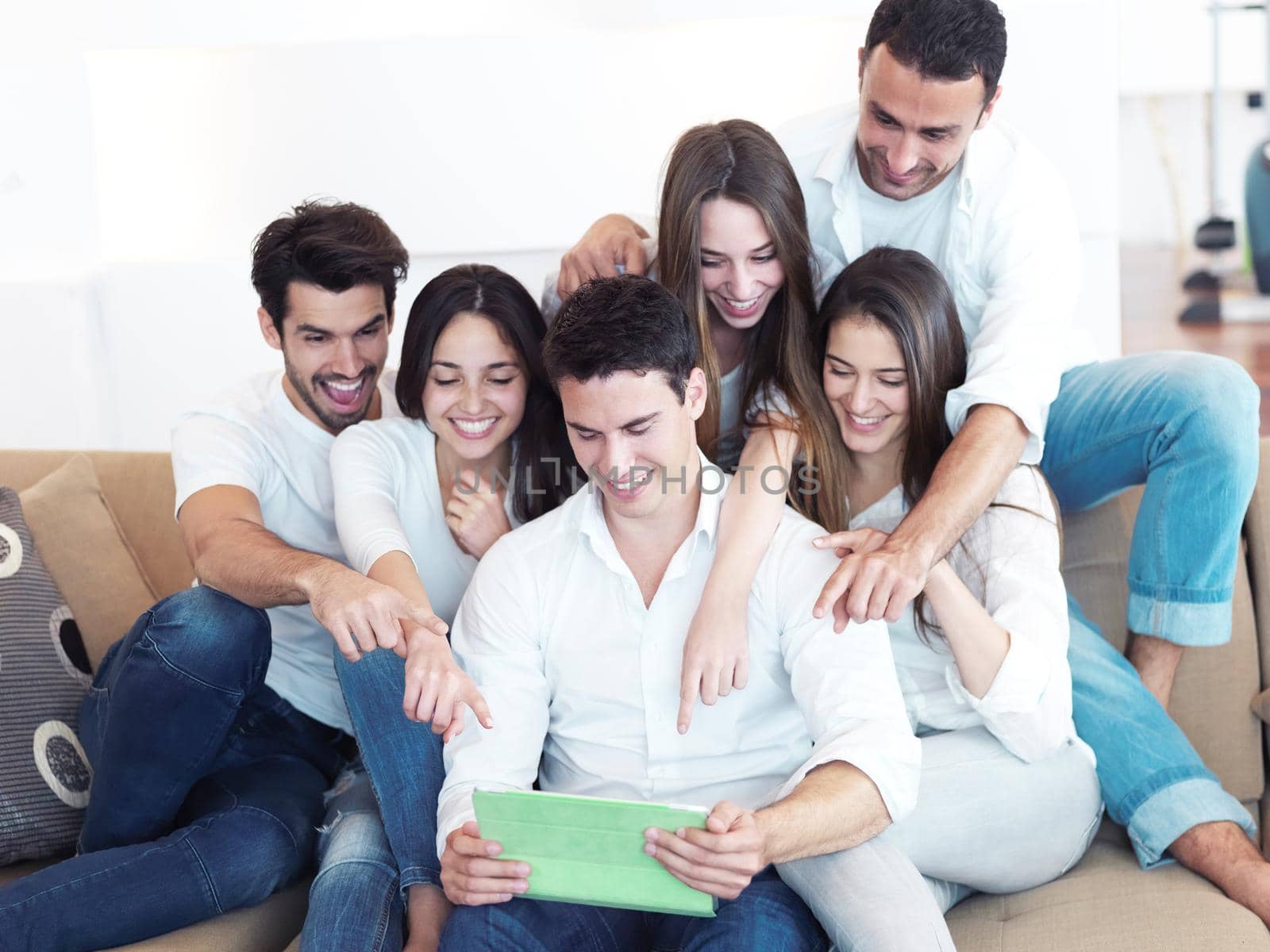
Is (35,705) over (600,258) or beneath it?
beneath

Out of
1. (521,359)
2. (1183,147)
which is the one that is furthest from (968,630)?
(1183,147)

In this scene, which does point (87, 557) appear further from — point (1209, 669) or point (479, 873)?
point (1209, 669)

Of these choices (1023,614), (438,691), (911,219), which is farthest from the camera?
(911,219)

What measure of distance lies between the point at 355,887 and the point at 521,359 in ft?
2.85

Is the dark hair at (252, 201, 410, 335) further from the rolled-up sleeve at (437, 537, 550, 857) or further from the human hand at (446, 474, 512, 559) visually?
the rolled-up sleeve at (437, 537, 550, 857)

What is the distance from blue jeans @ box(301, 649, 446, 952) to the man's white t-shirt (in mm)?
1127

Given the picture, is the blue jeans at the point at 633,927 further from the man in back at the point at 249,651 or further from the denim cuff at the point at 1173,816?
the denim cuff at the point at 1173,816

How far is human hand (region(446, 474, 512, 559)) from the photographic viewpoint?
6.76 ft

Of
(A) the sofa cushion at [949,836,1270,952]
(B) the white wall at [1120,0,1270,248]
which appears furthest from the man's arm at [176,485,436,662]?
(B) the white wall at [1120,0,1270,248]

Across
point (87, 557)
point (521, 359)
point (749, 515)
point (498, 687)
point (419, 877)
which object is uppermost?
point (521, 359)

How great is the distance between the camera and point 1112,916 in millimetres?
1735

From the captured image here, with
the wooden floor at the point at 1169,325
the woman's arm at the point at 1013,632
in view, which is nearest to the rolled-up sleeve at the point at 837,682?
the woman's arm at the point at 1013,632

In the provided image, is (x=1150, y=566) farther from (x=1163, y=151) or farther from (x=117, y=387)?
(x=1163, y=151)

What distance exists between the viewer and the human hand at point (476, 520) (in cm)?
206
